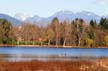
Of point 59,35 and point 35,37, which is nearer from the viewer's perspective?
point 59,35

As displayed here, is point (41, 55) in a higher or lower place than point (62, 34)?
lower

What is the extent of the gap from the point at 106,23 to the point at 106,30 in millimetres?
5920

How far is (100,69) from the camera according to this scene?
3488 cm

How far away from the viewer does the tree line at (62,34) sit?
156 m

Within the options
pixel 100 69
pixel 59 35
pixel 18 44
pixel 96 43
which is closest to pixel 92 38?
pixel 96 43

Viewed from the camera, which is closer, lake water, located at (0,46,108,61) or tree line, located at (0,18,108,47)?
lake water, located at (0,46,108,61)

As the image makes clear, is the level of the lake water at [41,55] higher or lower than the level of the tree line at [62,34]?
lower

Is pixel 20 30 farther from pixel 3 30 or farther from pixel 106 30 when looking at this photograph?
pixel 106 30

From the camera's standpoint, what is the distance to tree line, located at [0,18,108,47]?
155625 mm

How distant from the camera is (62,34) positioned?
169m

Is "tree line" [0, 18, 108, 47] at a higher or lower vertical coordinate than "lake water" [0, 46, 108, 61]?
higher

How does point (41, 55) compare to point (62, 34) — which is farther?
point (62, 34)

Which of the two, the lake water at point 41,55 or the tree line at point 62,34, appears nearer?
the lake water at point 41,55

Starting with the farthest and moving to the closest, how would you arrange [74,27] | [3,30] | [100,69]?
[74,27] → [3,30] → [100,69]
